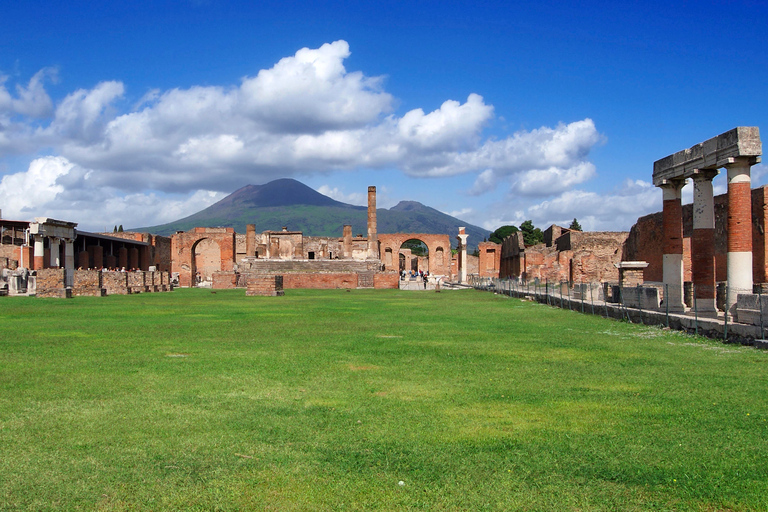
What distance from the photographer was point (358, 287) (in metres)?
41.0

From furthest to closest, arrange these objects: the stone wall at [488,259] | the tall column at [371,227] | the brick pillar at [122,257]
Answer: the stone wall at [488,259]
the tall column at [371,227]
the brick pillar at [122,257]

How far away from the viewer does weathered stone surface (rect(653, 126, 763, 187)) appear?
1319 cm

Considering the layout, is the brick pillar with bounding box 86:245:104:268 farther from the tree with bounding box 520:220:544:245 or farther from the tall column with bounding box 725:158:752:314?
the tree with bounding box 520:220:544:245

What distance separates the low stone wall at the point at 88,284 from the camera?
29750 millimetres

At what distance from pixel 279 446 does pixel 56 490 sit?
146cm

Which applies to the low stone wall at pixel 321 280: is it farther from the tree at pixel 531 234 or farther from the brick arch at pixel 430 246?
the tree at pixel 531 234

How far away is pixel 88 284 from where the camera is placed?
30438 millimetres

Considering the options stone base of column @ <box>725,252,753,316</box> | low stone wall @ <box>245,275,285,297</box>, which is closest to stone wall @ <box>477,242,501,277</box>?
low stone wall @ <box>245,275,285,297</box>

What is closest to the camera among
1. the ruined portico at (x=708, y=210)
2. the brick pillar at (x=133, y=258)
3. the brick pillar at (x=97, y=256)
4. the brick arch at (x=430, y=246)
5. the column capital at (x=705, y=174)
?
the ruined portico at (x=708, y=210)

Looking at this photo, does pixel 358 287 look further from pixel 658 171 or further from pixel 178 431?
pixel 178 431

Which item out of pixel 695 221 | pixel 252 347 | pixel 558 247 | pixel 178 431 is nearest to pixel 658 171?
pixel 695 221

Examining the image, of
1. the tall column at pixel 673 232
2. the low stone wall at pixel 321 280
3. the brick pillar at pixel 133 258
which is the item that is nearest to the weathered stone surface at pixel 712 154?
the tall column at pixel 673 232

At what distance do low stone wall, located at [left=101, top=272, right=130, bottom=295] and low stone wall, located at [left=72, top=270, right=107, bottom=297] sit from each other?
106 cm

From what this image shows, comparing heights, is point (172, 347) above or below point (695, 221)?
below
